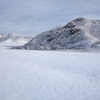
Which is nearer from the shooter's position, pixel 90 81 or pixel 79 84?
pixel 79 84

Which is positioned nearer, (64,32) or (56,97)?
(56,97)

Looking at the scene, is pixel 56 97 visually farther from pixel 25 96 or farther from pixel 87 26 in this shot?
pixel 87 26

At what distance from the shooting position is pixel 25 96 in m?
4.18

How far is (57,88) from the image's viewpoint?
4.76 metres

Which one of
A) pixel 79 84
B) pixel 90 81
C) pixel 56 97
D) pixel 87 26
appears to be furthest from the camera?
pixel 87 26

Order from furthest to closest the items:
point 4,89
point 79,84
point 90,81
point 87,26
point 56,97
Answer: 1. point 87,26
2. point 90,81
3. point 79,84
4. point 4,89
5. point 56,97

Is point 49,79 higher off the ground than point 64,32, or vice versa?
point 64,32

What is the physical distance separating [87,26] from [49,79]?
38102mm

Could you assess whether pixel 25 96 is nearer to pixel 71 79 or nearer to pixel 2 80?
pixel 2 80

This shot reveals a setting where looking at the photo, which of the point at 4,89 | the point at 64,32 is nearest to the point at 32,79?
the point at 4,89

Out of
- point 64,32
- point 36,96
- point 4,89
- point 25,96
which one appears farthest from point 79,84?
point 64,32

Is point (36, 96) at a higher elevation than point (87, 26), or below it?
below

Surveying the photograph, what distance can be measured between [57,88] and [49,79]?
107 cm

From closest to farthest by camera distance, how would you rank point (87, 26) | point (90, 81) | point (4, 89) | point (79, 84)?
point (4, 89), point (79, 84), point (90, 81), point (87, 26)
